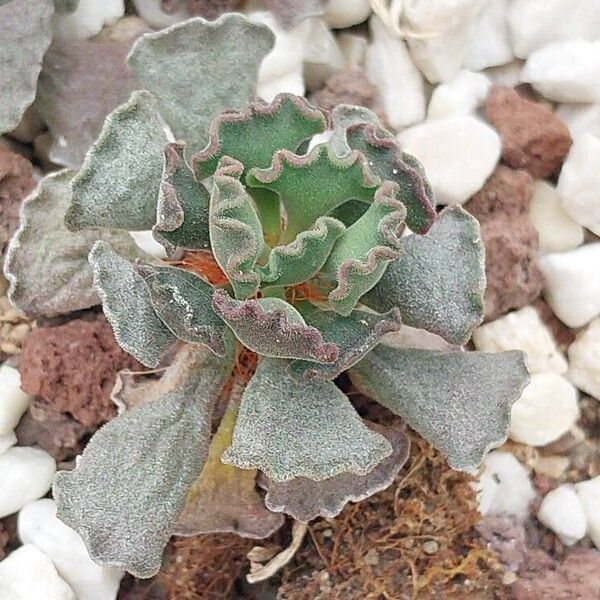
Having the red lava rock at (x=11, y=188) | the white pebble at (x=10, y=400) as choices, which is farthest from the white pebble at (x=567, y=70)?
the white pebble at (x=10, y=400)

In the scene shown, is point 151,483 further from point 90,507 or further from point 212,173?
point 212,173

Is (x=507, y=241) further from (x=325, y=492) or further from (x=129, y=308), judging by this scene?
(x=129, y=308)

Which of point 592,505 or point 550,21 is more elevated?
point 550,21

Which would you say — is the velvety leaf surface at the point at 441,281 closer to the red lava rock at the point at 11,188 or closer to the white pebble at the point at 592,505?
the white pebble at the point at 592,505

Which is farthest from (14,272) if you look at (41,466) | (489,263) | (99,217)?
(489,263)

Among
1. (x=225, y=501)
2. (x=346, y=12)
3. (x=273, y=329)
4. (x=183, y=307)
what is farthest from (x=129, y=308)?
(x=346, y=12)

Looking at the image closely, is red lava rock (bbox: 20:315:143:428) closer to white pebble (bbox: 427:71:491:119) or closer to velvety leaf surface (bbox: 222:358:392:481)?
velvety leaf surface (bbox: 222:358:392:481)

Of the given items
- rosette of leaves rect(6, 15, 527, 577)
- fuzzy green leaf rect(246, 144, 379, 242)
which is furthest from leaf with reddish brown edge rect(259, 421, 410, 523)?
Result: fuzzy green leaf rect(246, 144, 379, 242)

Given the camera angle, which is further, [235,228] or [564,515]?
[564,515]
